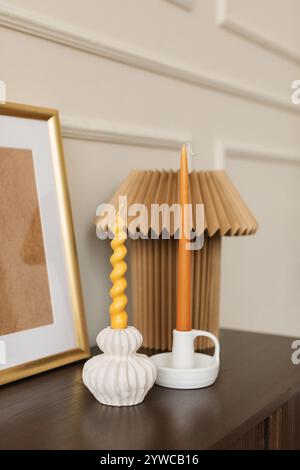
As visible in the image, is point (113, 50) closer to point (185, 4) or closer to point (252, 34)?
point (185, 4)

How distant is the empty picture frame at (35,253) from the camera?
56 cm

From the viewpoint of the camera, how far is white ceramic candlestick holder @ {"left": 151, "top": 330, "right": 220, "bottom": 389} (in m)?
0.53

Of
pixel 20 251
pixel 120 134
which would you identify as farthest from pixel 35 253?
pixel 120 134

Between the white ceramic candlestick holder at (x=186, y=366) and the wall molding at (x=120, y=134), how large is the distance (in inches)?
11.4

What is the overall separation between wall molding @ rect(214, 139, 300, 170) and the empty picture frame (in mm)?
407

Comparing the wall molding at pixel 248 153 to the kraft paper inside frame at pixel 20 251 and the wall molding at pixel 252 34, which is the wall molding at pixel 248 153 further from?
the kraft paper inside frame at pixel 20 251

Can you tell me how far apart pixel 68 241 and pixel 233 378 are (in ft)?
0.77

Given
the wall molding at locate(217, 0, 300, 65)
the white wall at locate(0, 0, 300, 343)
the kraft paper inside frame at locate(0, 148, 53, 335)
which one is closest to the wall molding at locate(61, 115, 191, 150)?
the white wall at locate(0, 0, 300, 343)

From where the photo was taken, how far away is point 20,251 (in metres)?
0.58

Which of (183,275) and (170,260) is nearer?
(183,275)

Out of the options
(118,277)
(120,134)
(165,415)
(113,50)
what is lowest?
(165,415)

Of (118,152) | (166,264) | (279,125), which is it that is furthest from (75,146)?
(279,125)

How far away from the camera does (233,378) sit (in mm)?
571

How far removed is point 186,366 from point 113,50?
43cm
